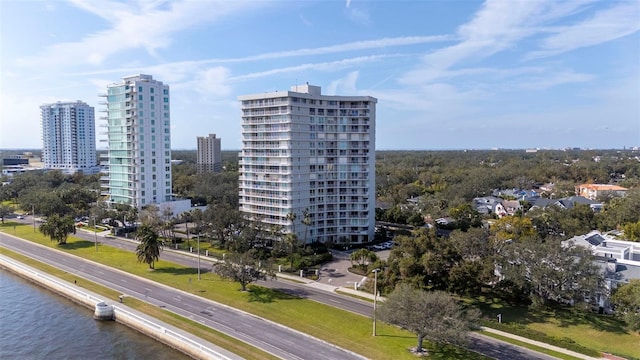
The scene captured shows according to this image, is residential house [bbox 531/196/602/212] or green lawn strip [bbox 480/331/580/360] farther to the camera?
residential house [bbox 531/196/602/212]

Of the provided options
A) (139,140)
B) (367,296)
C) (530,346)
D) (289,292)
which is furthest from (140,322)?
(139,140)

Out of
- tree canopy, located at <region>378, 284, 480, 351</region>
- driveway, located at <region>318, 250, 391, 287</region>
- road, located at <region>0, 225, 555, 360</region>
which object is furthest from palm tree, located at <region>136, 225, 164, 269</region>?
tree canopy, located at <region>378, 284, 480, 351</region>

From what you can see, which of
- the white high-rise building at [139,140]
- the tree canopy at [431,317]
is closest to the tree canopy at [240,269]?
the tree canopy at [431,317]

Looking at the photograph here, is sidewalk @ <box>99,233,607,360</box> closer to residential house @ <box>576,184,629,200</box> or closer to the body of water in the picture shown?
the body of water

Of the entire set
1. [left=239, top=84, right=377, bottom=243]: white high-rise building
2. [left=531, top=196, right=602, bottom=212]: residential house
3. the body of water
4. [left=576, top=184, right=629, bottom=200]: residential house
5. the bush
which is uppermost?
[left=239, top=84, right=377, bottom=243]: white high-rise building

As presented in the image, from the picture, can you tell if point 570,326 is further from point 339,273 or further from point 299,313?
point 339,273

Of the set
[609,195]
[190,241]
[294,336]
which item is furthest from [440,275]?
[609,195]

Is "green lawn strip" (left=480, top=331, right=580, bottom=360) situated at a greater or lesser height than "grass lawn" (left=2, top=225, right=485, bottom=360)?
lesser
